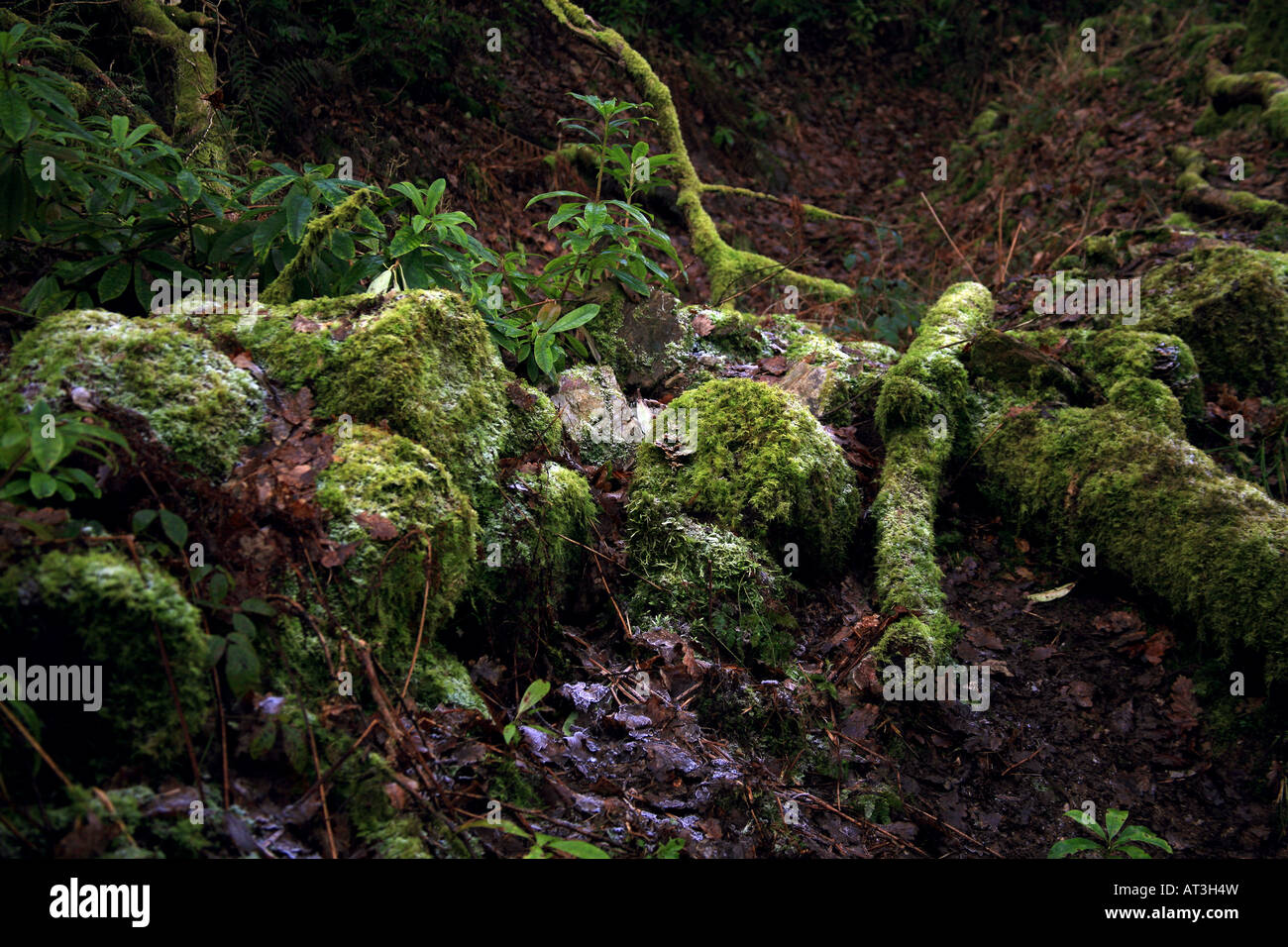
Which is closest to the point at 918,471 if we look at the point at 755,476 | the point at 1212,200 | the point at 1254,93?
the point at 755,476

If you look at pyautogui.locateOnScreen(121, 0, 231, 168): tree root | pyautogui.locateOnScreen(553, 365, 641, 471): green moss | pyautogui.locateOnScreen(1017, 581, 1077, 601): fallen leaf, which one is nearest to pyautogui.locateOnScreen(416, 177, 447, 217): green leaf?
pyautogui.locateOnScreen(553, 365, 641, 471): green moss

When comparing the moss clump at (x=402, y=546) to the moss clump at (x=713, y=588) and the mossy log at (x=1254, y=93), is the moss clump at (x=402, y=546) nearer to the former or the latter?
the moss clump at (x=713, y=588)

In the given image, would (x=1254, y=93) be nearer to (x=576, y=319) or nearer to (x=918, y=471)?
(x=918, y=471)

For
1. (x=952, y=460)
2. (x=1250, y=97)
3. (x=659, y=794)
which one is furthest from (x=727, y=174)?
(x=659, y=794)

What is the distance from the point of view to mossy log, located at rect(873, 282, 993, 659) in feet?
11.1

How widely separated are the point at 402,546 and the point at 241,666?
568 millimetres

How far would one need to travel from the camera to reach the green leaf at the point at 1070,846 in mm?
2562

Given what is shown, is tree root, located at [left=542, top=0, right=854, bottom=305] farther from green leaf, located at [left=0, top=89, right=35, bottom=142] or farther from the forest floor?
green leaf, located at [left=0, top=89, right=35, bottom=142]

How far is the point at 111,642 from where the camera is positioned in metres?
1.67

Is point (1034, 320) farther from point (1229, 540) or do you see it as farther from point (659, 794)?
→ point (659, 794)

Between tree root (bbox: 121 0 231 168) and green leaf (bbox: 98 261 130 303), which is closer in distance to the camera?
green leaf (bbox: 98 261 130 303)

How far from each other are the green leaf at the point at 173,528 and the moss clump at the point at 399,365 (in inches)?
31.3

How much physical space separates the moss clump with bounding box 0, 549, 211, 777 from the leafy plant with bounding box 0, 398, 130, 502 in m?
0.18

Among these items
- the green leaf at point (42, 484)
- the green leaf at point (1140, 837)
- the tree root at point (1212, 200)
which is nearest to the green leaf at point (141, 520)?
the green leaf at point (42, 484)
